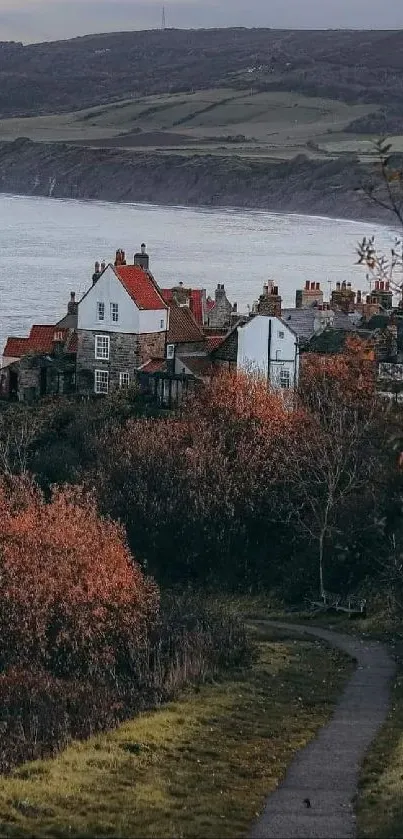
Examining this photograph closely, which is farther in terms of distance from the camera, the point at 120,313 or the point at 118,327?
the point at 118,327

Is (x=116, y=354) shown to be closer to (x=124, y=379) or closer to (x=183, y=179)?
(x=124, y=379)

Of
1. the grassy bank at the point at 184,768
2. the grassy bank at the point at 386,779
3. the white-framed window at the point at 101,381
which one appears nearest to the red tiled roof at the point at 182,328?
the white-framed window at the point at 101,381

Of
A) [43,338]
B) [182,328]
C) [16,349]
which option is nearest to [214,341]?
[182,328]

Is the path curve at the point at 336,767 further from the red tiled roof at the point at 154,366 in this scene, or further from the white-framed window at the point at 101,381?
the white-framed window at the point at 101,381

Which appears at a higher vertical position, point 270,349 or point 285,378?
point 270,349

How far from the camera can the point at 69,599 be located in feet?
76.1

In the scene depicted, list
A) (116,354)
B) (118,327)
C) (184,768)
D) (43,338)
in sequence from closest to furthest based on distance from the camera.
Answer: (184,768) < (118,327) < (116,354) < (43,338)

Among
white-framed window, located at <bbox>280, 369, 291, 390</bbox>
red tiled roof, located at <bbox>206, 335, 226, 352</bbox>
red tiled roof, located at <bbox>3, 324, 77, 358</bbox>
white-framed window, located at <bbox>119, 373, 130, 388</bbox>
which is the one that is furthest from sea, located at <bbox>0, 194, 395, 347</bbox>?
red tiled roof, located at <bbox>3, 324, 77, 358</bbox>

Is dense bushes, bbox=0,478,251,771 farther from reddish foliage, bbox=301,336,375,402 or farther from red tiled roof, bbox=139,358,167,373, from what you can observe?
red tiled roof, bbox=139,358,167,373

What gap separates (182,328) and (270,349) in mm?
4461

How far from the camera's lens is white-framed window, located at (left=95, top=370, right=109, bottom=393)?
43719 mm

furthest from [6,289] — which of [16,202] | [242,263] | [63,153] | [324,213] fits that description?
[63,153]

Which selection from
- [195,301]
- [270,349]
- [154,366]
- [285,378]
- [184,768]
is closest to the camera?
[184,768]

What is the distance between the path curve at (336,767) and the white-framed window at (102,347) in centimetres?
2095
